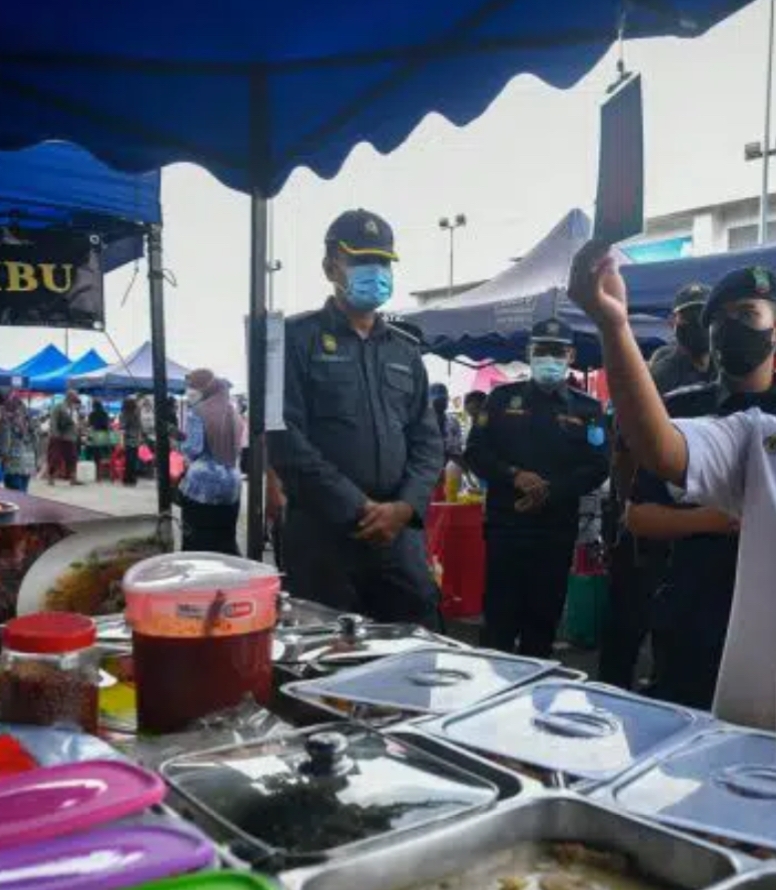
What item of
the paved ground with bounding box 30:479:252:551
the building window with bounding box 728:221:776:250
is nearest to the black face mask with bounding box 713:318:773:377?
the paved ground with bounding box 30:479:252:551

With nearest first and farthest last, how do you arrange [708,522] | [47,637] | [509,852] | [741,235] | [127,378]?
[509,852]
[47,637]
[708,522]
[127,378]
[741,235]

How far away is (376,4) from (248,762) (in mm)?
1663

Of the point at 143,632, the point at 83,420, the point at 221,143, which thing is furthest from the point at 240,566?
the point at 83,420

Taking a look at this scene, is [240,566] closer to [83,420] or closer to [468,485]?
[468,485]


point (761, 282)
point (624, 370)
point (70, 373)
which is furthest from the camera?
point (70, 373)

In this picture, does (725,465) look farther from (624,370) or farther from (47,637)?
(47,637)

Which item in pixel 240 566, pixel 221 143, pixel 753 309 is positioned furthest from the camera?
pixel 221 143

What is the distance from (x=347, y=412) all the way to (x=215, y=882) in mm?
1954

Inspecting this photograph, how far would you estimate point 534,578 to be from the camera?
12.9 feet

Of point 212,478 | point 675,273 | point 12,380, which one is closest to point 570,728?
point 675,273

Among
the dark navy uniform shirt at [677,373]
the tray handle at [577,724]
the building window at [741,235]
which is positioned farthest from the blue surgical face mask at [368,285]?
the building window at [741,235]

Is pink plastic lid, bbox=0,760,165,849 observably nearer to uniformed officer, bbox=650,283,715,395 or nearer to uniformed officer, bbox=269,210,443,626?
uniformed officer, bbox=269,210,443,626

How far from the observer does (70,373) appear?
867 inches

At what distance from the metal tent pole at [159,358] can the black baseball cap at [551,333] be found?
1.69 m
